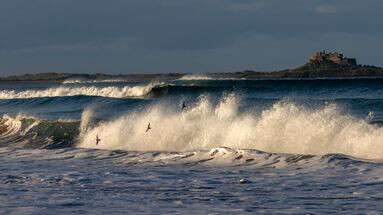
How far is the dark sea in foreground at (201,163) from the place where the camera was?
10.6 metres

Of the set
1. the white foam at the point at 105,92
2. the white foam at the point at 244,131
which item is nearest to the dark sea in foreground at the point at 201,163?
the white foam at the point at 244,131

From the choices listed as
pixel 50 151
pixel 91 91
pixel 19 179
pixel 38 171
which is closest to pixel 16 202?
pixel 19 179

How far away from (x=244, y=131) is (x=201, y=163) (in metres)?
3.72

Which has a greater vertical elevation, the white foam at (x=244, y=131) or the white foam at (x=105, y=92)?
the white foam at (x=244, y=131)

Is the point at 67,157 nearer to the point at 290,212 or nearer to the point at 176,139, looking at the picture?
the point at 176,139

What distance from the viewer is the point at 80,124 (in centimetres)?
2453

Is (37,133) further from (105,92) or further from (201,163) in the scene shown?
(105,92)

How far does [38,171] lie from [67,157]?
2714 millimetres

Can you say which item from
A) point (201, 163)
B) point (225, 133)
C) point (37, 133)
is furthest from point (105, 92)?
point (201, 163)

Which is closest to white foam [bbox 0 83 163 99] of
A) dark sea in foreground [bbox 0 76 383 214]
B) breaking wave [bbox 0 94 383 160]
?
dark sea in foreground [bbox 0 76 383 214]

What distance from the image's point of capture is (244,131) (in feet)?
61.5

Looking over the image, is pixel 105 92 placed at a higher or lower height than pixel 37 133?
lower

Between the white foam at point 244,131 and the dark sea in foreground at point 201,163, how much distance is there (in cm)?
3

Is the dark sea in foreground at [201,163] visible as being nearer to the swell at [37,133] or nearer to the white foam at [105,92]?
the swell at [37,133]
